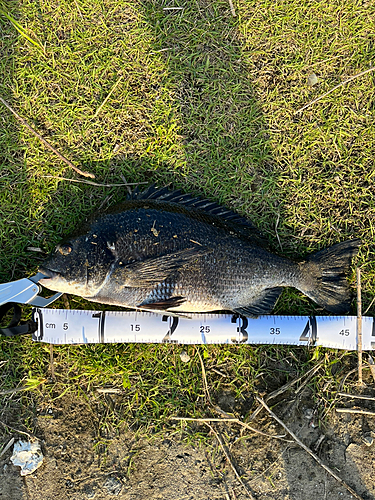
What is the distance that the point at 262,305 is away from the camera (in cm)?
363

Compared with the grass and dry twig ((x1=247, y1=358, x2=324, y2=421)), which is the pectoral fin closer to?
the grass

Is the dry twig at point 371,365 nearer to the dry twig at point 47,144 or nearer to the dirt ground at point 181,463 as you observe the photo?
Answer: the dirt ground at point 181,463

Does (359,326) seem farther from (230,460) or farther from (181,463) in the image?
(181,463)

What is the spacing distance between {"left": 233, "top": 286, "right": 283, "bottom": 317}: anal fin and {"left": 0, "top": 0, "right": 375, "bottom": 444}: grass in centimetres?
31

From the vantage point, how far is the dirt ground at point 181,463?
3652 millimetres

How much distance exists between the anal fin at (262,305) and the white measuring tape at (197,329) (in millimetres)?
181

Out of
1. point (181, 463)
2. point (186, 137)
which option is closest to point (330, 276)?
point (186, 137)

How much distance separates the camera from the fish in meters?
3.25

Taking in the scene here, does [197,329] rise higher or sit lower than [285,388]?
higher

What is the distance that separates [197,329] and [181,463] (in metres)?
1.52

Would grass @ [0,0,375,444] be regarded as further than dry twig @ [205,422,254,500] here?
Yes

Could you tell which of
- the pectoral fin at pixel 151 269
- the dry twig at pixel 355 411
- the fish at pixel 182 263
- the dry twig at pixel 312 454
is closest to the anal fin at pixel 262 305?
the fish at pixel 182 263

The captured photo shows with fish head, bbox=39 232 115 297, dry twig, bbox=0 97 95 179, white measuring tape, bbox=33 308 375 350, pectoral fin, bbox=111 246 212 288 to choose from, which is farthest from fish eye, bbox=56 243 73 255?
dry twig, bbox=0 97 95 179

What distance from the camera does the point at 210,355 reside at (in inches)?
150
